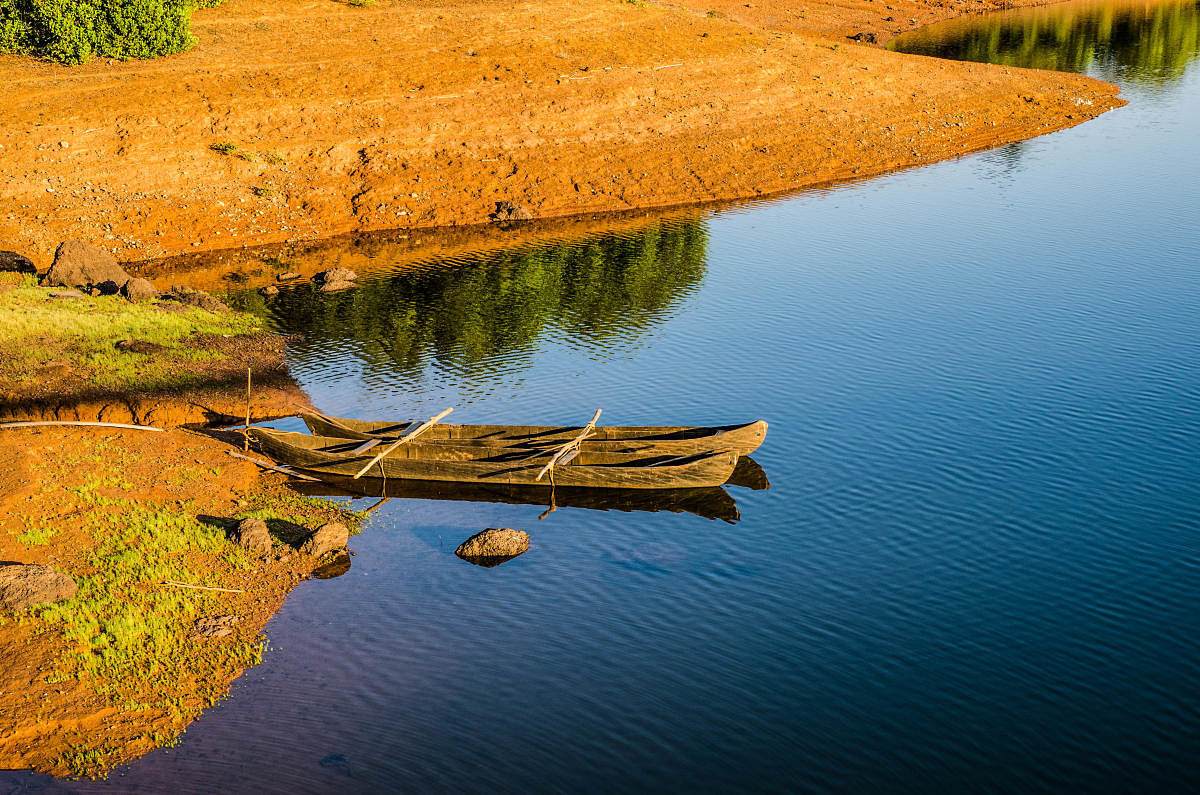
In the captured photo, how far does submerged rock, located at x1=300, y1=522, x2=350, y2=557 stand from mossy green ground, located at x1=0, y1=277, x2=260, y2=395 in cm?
1136

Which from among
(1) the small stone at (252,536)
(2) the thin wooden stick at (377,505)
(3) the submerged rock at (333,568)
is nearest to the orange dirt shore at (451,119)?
(2) the thin wooden stick at (377,505)

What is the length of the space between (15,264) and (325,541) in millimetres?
28857

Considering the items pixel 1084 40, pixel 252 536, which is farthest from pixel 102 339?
pixel 1084 40

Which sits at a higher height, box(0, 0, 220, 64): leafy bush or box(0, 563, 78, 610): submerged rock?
box(0, 0, 220, 64): leafy bush

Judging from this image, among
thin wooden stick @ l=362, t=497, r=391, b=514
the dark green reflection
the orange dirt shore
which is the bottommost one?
thin wooden stick @ l=362, t=497, r=391, b=514

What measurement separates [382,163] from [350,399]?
91.2 ft

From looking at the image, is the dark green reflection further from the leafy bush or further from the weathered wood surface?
the weathered wood surface

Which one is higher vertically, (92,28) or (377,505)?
(92,28)

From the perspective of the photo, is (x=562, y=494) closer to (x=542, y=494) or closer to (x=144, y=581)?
(x=542, y=494)

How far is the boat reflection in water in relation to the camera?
25922 millimetres

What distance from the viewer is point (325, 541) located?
23734mm

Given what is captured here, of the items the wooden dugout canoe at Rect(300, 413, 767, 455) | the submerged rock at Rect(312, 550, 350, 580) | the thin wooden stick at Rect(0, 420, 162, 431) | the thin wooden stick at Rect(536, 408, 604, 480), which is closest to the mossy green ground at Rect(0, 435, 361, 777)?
the submerged rock at Rect(312, 550, 350, 580)

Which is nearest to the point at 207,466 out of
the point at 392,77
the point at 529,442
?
the point at 529,442

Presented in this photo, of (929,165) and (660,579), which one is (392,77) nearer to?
(929,165)
